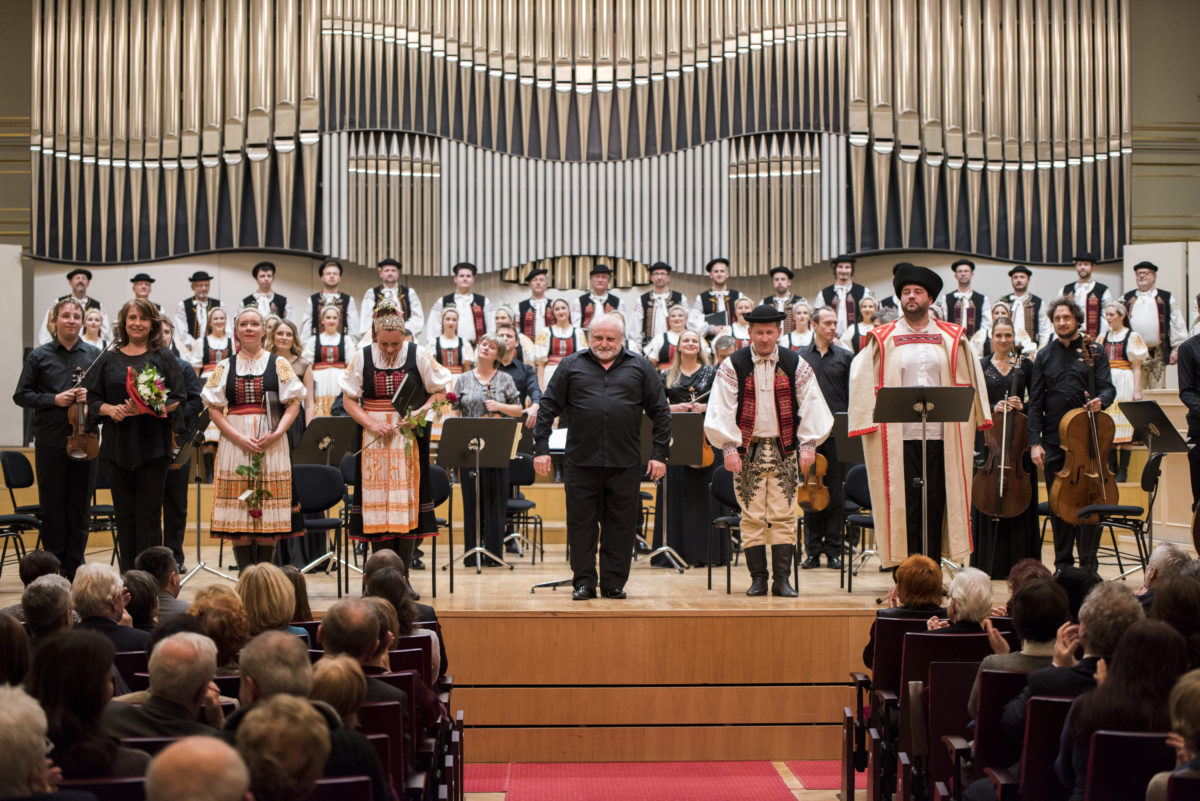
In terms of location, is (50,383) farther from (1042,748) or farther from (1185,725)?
(1185,725)

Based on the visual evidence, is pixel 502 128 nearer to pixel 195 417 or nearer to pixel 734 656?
pixel 195 417

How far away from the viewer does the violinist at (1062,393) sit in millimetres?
7383

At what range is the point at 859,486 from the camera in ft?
25.3

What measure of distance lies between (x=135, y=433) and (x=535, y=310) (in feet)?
21.1

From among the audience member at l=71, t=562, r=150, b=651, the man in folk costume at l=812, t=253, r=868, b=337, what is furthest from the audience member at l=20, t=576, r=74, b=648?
the man in folk costume at l=812, t=253, r=868, b=337

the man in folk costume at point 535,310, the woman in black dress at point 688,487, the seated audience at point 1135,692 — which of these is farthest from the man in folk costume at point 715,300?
the seated audience at point 1135,692

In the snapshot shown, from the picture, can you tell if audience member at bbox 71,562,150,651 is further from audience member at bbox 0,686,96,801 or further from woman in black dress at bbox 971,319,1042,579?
woman in black dress at bbox 971,319,1042,579

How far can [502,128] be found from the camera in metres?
14.0

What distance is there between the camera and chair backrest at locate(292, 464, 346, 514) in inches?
291

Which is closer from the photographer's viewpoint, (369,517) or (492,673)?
(492,673)

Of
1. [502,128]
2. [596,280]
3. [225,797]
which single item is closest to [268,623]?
[225,797]

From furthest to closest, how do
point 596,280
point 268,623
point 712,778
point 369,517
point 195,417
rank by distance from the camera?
point 596,280
point 195,417
point 369,517
point 712,778
point 268,623

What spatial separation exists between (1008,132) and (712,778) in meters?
10.1

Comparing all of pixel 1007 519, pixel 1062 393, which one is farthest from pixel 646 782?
pixel 1062 393
